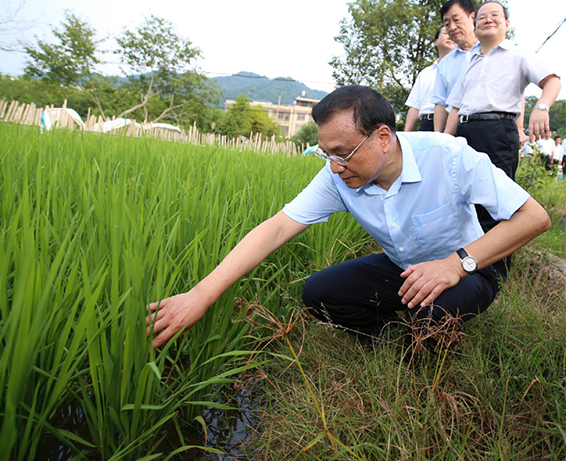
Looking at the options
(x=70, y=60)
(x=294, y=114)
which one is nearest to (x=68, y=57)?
(x=70, y=60)

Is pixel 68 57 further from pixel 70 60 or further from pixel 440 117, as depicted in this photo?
pixel 440 117

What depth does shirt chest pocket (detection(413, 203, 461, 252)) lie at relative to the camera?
4.78ft

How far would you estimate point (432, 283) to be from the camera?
4.08 feet

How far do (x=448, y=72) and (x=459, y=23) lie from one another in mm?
332

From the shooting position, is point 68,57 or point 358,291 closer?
point 358,291

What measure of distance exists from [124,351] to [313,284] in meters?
0.89

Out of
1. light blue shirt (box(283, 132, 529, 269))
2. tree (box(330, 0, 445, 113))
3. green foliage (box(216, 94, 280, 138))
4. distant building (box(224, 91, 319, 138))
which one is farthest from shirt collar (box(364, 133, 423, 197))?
distant building (box(224, 91, 319, 138))

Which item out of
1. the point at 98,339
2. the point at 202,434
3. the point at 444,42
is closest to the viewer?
the point at 98,339

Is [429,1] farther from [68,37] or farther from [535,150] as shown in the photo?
[68,37]

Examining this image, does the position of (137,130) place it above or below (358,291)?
above

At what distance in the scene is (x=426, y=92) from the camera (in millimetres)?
3637

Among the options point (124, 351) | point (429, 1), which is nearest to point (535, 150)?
point (124, 351)

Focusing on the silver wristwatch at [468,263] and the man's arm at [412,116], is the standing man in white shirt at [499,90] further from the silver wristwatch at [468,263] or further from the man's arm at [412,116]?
the silver wristwatch at [468,263]

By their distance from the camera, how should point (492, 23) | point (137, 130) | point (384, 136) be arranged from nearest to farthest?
1. point (384, 136)
2. point (492, 23)
3. point (137, 130)
